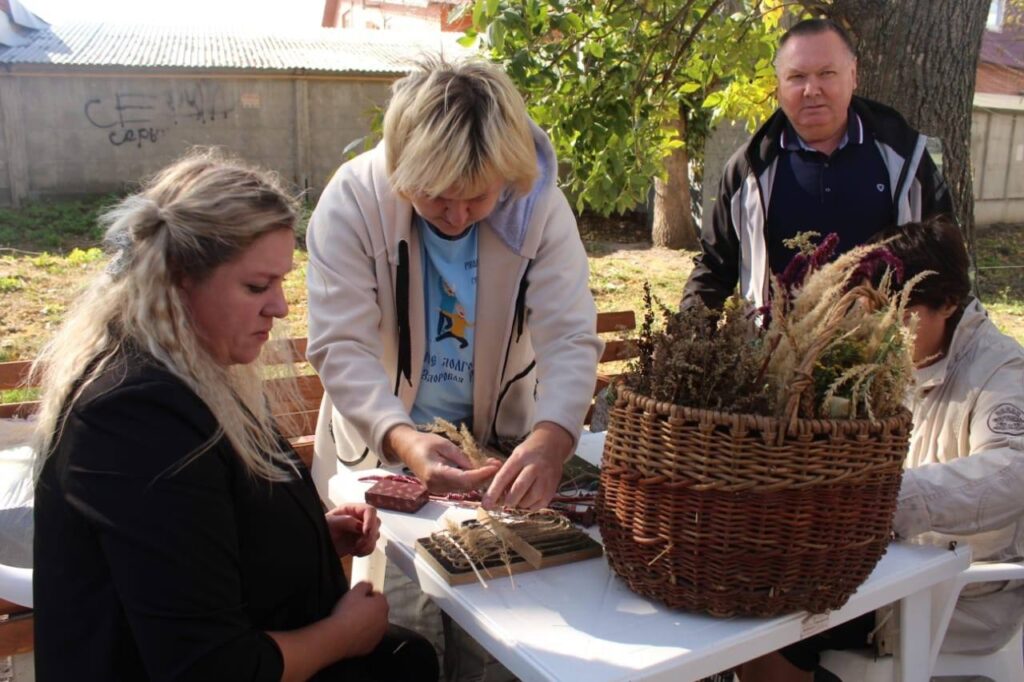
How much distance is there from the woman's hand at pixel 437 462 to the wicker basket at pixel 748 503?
0.31m

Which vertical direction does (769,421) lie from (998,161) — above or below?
above

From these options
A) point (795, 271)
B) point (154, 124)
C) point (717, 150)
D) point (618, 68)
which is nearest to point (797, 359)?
point (795, 271)

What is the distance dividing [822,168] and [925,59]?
101 cm

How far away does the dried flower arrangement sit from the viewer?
1394mm

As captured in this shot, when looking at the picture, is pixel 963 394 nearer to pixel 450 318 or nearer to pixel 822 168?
pixel 822 168

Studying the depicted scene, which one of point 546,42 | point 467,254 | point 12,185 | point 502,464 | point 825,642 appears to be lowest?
point 12,185

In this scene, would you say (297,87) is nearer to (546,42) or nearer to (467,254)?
(546,42)

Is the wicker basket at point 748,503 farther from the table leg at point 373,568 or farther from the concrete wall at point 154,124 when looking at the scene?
the concrete wall at point 154,124

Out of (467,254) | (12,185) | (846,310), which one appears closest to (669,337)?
(846,310)

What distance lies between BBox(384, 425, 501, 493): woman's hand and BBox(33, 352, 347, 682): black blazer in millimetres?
427

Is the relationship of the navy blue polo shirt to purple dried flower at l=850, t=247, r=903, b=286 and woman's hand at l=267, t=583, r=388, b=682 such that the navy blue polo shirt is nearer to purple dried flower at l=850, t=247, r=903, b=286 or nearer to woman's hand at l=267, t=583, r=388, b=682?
purple dried flower at l=850, t=247, r=903, b=286

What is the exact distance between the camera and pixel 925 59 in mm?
3473

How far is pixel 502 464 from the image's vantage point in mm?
1837

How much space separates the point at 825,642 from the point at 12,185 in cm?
1449
